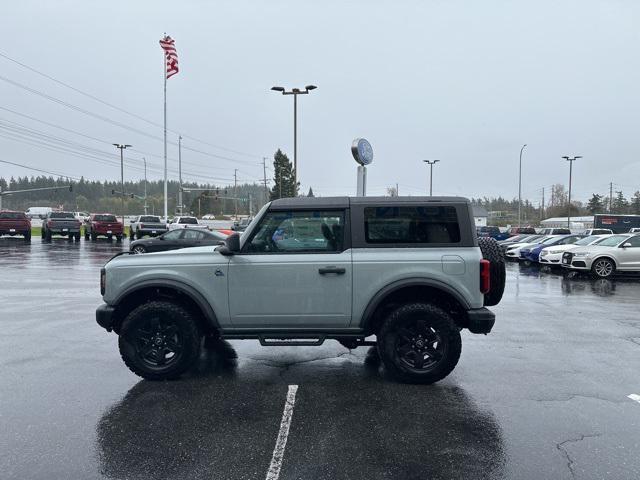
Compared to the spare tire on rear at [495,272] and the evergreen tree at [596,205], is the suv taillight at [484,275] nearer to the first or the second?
the spare tire on rear at [495,272]

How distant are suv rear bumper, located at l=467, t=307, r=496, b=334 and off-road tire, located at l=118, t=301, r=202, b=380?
115 inches

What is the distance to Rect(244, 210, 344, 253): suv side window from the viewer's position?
516 centimetres

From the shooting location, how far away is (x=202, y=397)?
4738mm

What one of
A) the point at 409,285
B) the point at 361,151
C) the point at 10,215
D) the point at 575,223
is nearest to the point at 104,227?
the point at 10,215

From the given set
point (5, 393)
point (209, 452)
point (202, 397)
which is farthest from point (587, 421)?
point (5, 393)

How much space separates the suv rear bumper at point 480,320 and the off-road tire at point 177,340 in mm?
2918

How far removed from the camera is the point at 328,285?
5020 millimetres

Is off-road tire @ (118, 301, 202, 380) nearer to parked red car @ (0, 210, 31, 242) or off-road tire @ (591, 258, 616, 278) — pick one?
off-road tire @ (591, 258, 616, 278)

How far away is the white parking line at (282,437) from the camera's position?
10.9 feet

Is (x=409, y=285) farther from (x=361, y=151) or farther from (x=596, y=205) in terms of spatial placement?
(x=596, y=205)

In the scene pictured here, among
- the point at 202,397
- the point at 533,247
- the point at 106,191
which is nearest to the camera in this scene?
the point at 202,397

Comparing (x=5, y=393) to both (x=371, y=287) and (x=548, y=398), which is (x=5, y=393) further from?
(x=548, y=398)

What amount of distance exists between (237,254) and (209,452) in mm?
2117

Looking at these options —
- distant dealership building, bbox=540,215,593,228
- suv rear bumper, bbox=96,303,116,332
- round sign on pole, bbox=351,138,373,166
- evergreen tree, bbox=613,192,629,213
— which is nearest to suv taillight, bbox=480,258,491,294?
suv rear bumper, bbox=96,303,116,332
